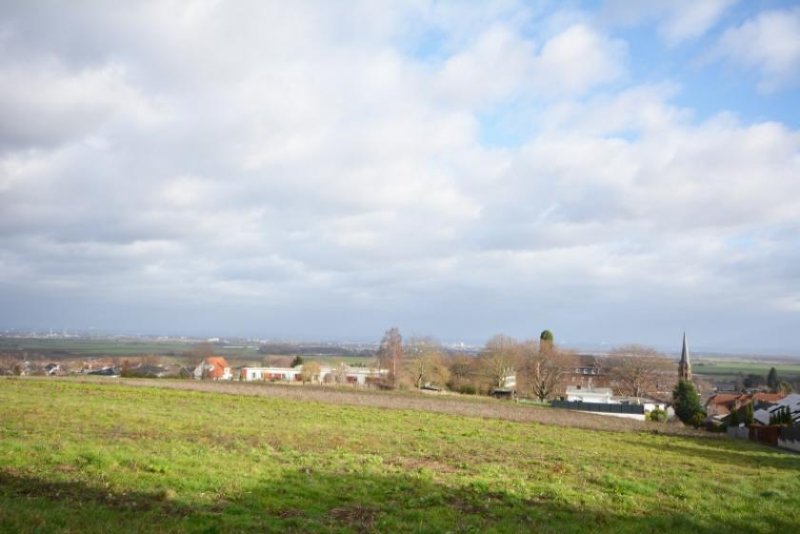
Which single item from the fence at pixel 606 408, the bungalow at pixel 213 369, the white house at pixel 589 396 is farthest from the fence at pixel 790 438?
the bungalow at pixel 213 369

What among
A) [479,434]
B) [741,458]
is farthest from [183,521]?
[741,458]

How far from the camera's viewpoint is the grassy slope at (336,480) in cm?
1106

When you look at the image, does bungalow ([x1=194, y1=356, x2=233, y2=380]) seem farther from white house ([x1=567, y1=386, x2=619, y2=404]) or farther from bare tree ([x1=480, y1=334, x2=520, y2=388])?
white house ([x1=567, y1=386, x2=619, y2=404])

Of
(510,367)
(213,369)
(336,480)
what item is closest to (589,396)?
(510,367)

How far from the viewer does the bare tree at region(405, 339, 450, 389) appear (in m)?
87.6

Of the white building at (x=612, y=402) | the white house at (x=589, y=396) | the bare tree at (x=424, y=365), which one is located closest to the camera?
the white building at (x=612, y=402)

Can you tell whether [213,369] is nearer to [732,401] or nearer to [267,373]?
[267,373]

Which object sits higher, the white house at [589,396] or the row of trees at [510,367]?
the row of trees at [510,367]

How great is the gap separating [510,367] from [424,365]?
17713 mm

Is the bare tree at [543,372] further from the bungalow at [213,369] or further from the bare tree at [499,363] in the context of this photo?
the bungalow at [213,369]

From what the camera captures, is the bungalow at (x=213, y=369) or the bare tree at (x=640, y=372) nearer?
the bungalow at (x=213, y=369)

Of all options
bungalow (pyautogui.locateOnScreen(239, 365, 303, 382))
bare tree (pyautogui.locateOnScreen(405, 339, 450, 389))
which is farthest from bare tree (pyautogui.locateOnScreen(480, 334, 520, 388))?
bungalow (pyautogui.locateOnScreen(239, 365, 303, 382))

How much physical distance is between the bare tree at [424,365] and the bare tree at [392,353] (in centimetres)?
333

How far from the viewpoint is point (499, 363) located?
96562 mm
